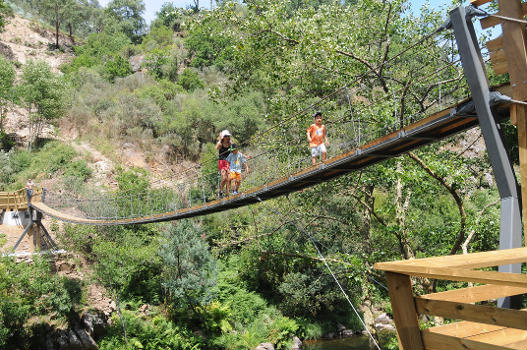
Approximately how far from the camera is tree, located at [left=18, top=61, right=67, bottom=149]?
1812 centimetres

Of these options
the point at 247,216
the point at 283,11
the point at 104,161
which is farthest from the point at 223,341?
the point at 104,161

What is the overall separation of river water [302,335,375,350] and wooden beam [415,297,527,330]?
10044mm

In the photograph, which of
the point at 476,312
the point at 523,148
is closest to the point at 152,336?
the point at 523,148

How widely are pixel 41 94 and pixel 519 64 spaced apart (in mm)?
19479

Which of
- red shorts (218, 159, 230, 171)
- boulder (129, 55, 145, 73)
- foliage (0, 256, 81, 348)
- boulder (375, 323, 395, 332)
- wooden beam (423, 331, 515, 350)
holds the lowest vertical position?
boulder (375, 323, 395, 332)

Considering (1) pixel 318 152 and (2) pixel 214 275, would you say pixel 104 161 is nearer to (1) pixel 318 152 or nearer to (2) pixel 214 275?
(2) pixel 214 275

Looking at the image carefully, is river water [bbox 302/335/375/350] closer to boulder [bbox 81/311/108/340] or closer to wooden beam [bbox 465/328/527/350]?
boulder [bbox 81/311/108/340]

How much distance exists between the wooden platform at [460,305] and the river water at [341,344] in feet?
32.0

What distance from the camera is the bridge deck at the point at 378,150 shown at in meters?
2.70

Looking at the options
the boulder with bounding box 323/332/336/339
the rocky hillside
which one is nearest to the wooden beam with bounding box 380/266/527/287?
the boulder with bounding box 323/332/336/339

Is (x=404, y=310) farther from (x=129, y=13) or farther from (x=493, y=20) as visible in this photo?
(x=129, y=13)

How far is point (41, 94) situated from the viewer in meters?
18.2

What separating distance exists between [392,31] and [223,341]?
8817mm

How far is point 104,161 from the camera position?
18016 millimetres
